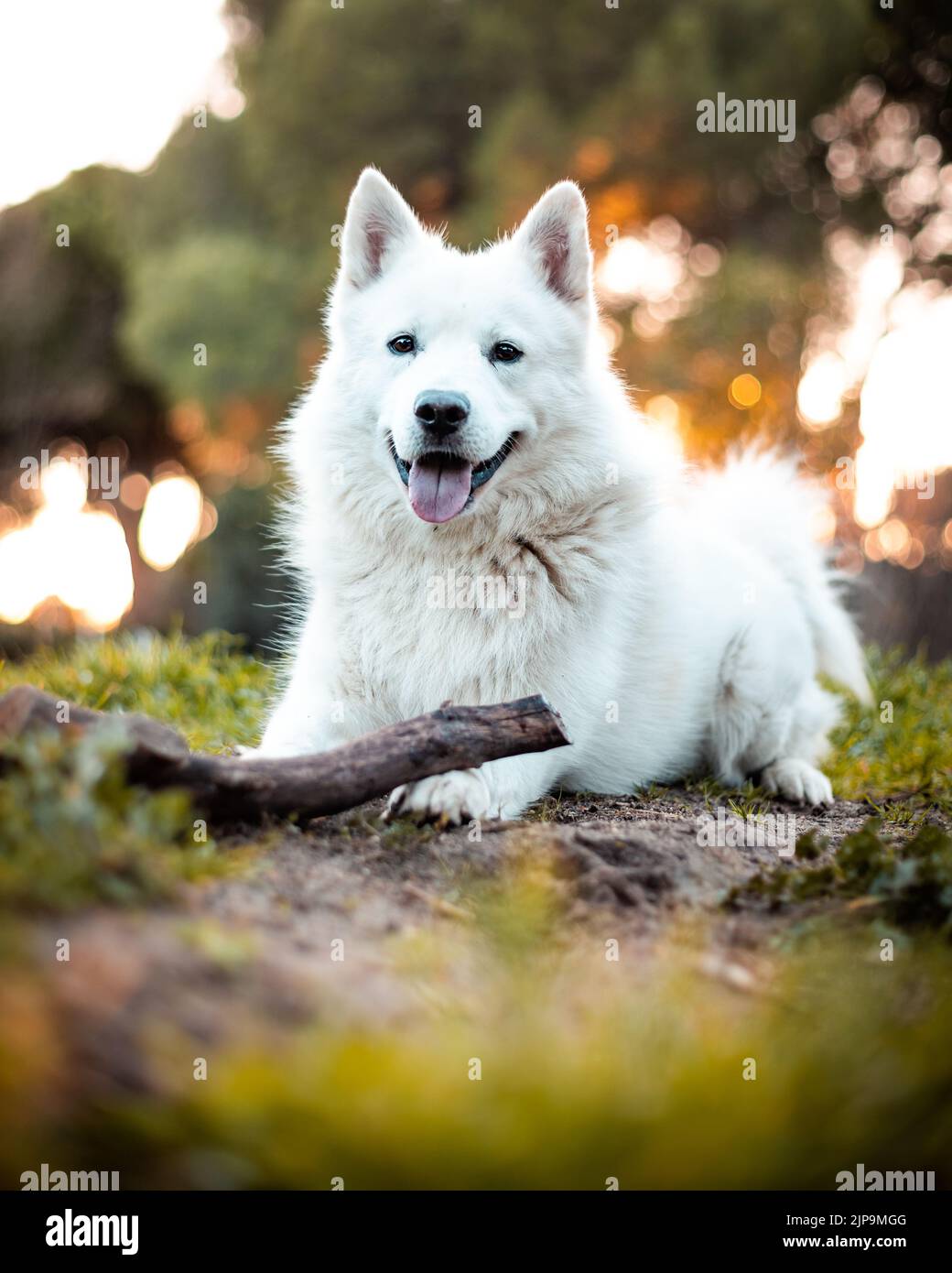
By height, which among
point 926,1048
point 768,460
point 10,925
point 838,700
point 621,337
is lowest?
point 926,1048

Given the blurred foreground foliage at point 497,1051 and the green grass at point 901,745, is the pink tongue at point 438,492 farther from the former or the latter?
the green grass at point 901,745

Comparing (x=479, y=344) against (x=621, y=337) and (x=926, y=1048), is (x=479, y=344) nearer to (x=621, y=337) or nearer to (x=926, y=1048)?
(x=926, y=1048)

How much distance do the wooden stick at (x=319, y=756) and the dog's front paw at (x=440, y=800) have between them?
3.7 inches

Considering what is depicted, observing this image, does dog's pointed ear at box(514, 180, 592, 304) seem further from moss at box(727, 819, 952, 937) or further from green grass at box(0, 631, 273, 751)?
green grass at box(0, 631, 273, 751)

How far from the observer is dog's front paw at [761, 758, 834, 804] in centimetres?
452

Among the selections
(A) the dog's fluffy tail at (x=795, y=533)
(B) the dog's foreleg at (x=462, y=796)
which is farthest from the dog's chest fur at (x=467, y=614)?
(A) the dog's fluffy tail at (x=795, y=533)

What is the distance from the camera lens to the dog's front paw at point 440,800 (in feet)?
10.3

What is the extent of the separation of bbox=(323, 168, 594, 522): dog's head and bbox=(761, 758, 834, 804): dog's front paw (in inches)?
70.7

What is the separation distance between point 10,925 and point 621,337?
12.8 m

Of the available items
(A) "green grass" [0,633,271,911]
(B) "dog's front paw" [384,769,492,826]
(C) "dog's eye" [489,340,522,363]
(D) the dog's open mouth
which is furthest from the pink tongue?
(A) "green grass" [0,633,271,911]

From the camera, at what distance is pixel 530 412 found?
383 cm

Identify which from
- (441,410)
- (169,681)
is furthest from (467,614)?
(169,681)
